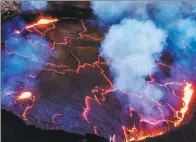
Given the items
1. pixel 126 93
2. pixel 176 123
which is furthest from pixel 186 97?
pixel 126 93

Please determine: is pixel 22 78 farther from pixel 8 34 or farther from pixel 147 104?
pixel 147 104

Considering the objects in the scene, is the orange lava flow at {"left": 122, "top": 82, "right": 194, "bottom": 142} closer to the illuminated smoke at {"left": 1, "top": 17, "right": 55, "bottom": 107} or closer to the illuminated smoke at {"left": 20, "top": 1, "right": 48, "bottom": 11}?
the illuminated smoke at {"left": 1, "top": 17, "right": 55, "bottom": 107}

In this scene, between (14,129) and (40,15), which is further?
(40,15)

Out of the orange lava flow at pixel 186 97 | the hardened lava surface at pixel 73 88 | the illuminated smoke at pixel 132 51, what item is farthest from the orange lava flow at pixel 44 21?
the orange lava flow at pixel 186 97

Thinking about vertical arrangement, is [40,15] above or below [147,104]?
above

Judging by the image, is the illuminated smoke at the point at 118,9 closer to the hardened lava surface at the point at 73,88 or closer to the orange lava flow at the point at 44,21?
the hardened lava surface at the point at 73,88

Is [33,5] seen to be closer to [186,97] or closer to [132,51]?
[132,51]

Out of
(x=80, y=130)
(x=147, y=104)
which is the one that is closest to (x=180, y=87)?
(x=147, y=104)
